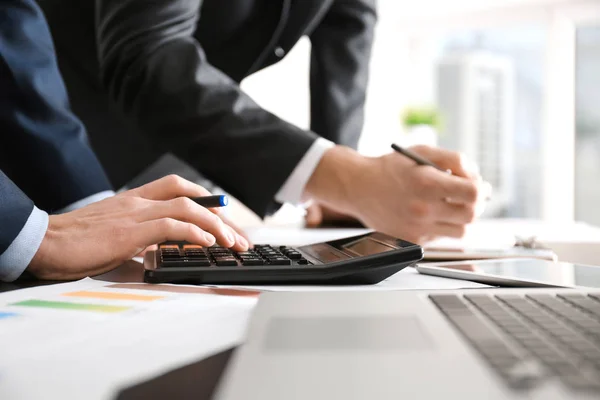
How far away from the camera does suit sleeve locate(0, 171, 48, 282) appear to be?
0.61 metres

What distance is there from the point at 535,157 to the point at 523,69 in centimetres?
108

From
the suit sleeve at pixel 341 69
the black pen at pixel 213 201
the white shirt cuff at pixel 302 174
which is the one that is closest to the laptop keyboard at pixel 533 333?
the black pen at pixel 213 201

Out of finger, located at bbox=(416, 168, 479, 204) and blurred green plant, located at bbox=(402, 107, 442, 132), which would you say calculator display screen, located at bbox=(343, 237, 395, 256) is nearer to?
finger, located at bbox=(416, 168, 479, 204)

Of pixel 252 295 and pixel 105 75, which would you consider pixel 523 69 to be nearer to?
pixel 105 75

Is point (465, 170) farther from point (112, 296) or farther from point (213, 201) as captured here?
point (112, 296)

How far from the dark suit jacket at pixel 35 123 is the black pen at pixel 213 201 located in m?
0.29

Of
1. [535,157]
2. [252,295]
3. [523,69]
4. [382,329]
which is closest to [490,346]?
[382,329]

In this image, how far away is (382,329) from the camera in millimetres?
328

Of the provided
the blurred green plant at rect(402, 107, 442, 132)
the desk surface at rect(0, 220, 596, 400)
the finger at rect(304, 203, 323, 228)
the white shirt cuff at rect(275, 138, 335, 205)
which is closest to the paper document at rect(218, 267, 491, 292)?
the desk surface at rect(0, 220, 596, 400)

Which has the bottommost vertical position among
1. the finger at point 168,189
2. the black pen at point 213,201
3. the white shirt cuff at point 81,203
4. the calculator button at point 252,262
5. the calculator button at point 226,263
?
the calculator button at point 252,262

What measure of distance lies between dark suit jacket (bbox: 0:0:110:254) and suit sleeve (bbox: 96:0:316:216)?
12cm

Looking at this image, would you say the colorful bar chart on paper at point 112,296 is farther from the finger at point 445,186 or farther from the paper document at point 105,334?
the finger at point 445,186

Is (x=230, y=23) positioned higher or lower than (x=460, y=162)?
higher

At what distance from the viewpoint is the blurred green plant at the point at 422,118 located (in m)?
4.97
